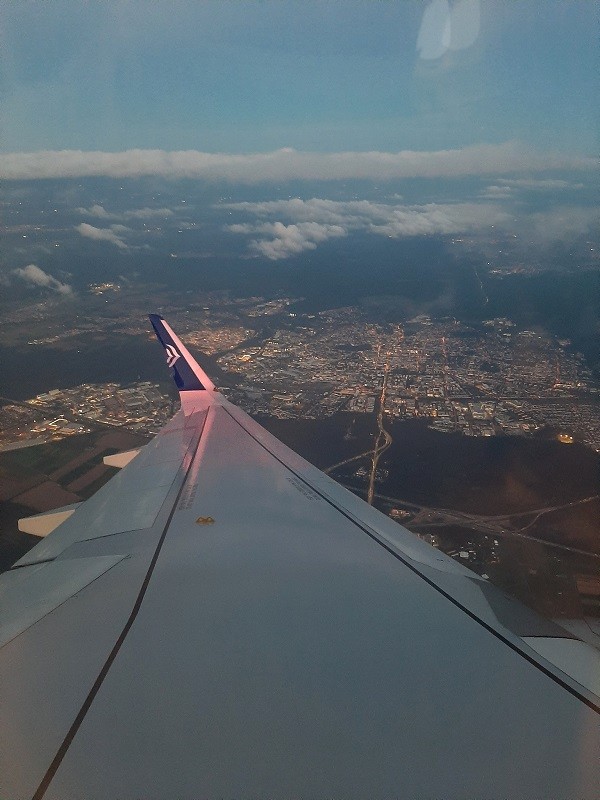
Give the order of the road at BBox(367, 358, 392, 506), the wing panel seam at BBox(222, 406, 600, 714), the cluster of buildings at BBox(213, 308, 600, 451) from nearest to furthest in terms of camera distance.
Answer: the wing panel seam at BBox(222, 406, 600, 714) → the road at BBox(367, 358, 392, 506) → the cluster of buildings at BBox(213, 308, 600, 451)

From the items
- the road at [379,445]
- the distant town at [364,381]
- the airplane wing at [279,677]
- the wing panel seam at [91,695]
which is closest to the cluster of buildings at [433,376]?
the distant town at [364,381]

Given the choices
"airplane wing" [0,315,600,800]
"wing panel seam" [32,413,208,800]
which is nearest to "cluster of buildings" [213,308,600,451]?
"airplane wing" [0,315,600,800]

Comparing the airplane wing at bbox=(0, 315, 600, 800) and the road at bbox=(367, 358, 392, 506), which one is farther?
the road at bbox=(367, 358, 392, 506)

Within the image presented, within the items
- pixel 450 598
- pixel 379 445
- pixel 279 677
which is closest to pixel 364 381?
pixel 379 445

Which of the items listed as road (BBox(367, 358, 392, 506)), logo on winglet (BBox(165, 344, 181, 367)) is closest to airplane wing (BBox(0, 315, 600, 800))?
logo on winglet (BBox(165, 344, 181, 367))

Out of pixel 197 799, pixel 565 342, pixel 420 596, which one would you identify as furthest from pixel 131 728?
pixel 565 342

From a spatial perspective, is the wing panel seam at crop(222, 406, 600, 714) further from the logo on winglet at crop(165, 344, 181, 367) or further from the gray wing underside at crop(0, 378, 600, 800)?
the logo on winglet at crop(165, 344, 181, 367)

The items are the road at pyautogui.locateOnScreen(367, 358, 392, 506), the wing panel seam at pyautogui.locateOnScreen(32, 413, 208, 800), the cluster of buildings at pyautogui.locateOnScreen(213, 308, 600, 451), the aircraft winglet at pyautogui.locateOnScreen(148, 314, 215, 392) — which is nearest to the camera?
the wing panel seam at pyautogui.locateOnScreen(32, 413, 208, 800)

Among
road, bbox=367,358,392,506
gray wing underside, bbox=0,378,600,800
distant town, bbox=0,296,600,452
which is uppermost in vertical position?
gray wing underside, bbox=0,378,600,800

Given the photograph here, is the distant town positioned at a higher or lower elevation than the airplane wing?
lower
